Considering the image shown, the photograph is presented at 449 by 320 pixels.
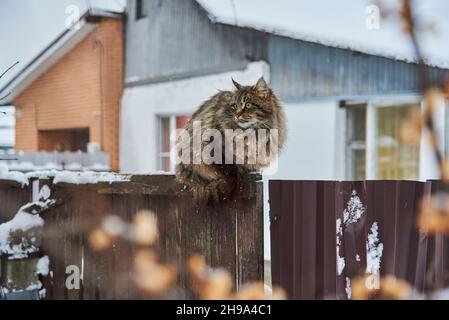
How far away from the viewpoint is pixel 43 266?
218cm

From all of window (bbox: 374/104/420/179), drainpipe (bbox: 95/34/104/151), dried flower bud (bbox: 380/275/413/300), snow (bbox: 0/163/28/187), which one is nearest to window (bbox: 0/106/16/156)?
drainpipe (bbox: 95/34/104/151)

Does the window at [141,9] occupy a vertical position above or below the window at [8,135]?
above

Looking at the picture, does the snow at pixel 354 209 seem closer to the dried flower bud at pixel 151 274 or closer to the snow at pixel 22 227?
the dried flower bud at pixel 151 274

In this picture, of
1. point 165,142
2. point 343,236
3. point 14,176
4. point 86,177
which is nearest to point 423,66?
point 343,236

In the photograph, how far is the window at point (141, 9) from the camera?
5.50 metres

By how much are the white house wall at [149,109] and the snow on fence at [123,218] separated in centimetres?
275

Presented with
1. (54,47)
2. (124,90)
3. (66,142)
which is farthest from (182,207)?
(66,142)

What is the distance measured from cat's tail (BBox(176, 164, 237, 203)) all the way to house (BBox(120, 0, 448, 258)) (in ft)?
5.51

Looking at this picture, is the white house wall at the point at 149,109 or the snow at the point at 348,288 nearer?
the snow at the point at 348,288

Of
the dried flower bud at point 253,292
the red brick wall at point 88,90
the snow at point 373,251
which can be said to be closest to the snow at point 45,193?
the dried flower bud at point 253,292

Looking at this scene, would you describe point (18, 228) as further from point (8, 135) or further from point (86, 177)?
point (8, 135)
